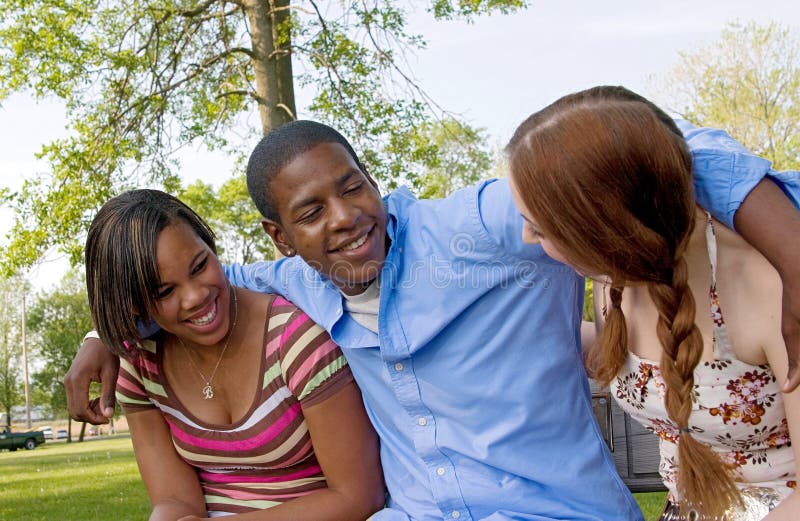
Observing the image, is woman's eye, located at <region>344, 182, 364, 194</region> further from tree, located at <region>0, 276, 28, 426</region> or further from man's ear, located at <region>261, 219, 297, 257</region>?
tree, located at <region>0, 276, 28, 426</region>

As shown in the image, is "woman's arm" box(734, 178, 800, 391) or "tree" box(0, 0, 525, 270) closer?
"woman's arm" box(734, 178, 800, 391)

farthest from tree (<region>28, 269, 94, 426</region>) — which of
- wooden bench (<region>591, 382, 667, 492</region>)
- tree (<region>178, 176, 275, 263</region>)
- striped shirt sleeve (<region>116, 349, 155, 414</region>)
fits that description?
wooden bench (<region>591, 382, 667, 492</region>)

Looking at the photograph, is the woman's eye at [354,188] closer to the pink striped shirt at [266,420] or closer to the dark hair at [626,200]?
the pink striped shirt at [266,420]

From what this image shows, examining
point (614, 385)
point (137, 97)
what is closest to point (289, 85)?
point (137, 97)

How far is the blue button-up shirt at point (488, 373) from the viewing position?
7.78 ft

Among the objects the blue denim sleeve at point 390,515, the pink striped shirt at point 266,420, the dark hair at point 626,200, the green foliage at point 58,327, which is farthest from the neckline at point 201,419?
the green foliage at point 58,327

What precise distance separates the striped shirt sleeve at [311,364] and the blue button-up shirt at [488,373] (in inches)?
7.1

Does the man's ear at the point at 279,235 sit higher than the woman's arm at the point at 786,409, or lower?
higher

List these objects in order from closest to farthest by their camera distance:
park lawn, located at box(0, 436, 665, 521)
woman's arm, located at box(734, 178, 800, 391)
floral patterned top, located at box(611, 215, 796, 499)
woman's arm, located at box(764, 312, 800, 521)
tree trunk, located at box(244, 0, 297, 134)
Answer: woman's arm, located at box(734, 178, 800, 391) < woman's arm, located at box(764, 312, 800, 521) < floral patterned top, located at box(611, 215, 796, 499) < park lawn, located at box(0, 436, 665, 521) < tree trunk, located at box(244, 0, 297, 134)

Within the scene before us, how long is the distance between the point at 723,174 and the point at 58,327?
140 feet

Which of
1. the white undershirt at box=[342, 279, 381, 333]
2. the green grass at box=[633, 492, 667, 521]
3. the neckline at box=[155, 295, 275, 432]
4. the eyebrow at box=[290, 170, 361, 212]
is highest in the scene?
the eyebrow at box=[290, 170, 361, 212]

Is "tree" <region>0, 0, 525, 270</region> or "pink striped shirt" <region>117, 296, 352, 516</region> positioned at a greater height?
"tree" <region>0, 0, 525, 270</region>

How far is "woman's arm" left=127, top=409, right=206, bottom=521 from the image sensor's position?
283cm

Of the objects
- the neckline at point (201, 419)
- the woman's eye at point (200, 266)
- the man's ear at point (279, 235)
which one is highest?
the man's ear at point (279, 235)
